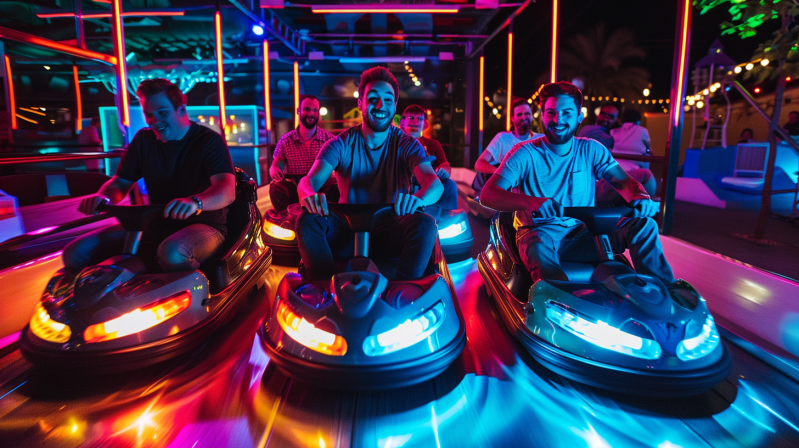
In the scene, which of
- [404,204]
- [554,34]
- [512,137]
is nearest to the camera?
[404,204]

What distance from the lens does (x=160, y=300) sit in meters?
1.62

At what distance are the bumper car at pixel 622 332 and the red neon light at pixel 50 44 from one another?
110 inches

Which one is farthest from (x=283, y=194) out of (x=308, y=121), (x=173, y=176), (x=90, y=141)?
(x=90, y=141)

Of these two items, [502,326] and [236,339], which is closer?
[236,339]

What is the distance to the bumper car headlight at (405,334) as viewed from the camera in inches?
54.3

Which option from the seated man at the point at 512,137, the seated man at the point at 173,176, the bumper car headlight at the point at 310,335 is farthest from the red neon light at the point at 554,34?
the bumper car headlight at the point at 310,335

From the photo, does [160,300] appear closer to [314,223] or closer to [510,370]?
[314,223]

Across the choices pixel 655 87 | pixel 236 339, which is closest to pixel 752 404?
pixel 236 339

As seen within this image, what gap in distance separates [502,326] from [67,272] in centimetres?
184

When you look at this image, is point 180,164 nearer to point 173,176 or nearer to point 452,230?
point 173,176

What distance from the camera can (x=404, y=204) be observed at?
5.45 feet

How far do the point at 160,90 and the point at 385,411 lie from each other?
5.37 feet

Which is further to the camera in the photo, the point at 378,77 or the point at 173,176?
the point at 173,176

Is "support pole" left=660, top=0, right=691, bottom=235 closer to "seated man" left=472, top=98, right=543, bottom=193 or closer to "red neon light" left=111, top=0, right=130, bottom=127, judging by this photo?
"seated man" left=472, top=98, right=543, bottom=193
